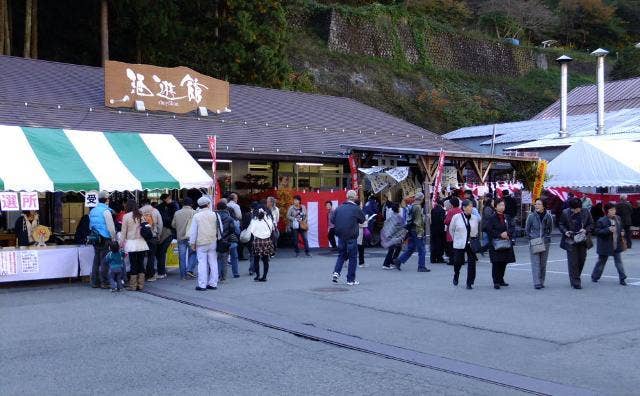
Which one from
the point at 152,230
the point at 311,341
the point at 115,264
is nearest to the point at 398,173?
the point at 152,230

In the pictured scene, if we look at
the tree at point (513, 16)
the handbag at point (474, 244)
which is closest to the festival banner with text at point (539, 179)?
the handbag at point (474, 244)

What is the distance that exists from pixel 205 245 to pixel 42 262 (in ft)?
10.9

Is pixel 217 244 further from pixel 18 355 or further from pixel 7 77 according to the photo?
pixel 7 77

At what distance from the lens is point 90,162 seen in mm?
13078

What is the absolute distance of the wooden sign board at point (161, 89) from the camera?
18234 mm

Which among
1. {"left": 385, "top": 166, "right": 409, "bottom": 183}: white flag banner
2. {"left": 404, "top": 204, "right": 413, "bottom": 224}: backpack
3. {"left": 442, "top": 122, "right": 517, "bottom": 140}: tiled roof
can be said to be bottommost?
{"left": 404, "top": 204, "right": 413, "bottom": 224}: backpack

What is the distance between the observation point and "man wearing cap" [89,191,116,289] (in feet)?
38.5

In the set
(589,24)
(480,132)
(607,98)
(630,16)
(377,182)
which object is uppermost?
(630,16)

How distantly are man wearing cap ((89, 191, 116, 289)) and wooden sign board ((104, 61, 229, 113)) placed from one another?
23.5 ft

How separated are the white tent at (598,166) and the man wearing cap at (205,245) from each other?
1133cm

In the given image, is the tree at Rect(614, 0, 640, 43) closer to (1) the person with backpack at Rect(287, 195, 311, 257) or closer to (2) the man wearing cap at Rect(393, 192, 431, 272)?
(1) the person with backpack at Rect(287, 195, 311, 257)

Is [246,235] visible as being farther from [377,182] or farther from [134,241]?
[377,182]

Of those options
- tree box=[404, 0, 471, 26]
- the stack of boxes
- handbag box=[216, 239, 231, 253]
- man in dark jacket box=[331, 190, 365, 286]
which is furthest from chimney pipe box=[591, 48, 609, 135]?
tree box=[404, 0, 471, 26]

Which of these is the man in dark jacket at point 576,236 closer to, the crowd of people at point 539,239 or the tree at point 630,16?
the crowd of people at point 539,239
